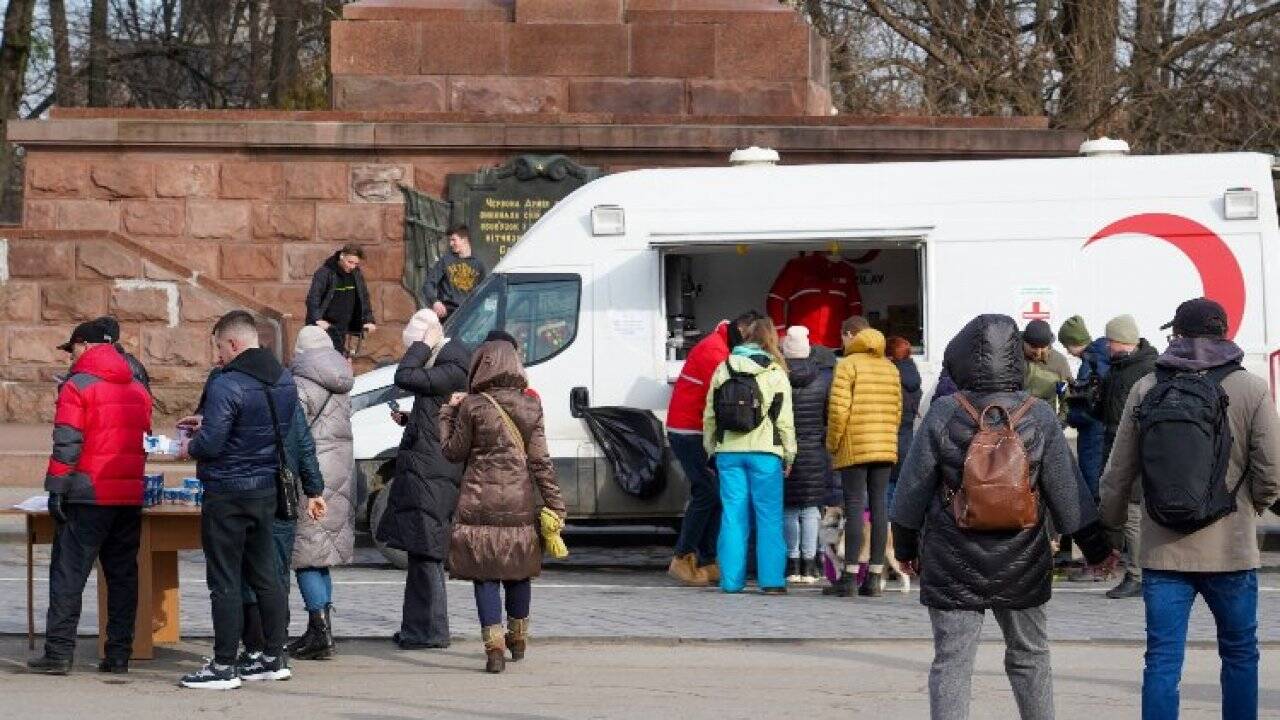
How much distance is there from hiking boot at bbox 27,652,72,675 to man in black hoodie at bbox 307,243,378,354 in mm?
8576

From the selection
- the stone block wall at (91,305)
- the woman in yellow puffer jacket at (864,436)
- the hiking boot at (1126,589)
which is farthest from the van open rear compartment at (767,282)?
the stone block wall at (91,305)

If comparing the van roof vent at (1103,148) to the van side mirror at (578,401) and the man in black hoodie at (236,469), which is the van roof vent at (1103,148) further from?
the man in black hoodie at (236,469)

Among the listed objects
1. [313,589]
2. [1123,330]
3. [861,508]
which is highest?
[1123,330]

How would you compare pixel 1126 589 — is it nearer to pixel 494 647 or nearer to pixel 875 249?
pixel 875 249

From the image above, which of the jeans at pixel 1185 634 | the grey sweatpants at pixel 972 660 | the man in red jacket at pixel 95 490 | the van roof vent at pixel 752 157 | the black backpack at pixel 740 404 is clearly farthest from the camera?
the van roof vent at pixel 752 157

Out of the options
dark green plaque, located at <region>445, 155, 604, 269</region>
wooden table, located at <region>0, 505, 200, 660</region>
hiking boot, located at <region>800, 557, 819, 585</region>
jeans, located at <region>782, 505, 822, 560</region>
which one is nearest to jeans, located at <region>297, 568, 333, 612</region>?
wooden table, located at <region>0, 505, 200, 660</region>

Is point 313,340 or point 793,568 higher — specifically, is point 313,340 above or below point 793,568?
above

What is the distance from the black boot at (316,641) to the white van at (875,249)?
3828 mm

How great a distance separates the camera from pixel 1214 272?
44.5 feet

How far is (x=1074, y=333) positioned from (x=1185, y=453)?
615 centimetres

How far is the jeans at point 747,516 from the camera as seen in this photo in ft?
41.4

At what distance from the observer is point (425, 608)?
1027 cm

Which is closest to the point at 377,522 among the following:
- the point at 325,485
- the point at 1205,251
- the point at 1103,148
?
the point at 325,485

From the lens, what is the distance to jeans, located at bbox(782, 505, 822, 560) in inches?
517
